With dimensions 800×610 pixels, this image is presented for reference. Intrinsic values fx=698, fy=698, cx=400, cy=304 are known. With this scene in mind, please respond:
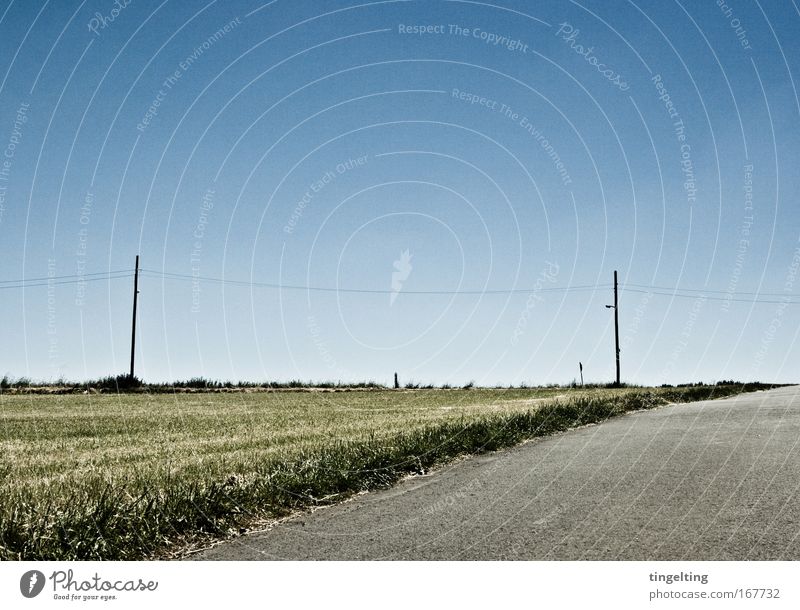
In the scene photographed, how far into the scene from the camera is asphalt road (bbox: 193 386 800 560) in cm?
471

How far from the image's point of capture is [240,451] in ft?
32.9

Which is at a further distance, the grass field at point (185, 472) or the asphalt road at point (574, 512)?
the grass field at point (185, 472)

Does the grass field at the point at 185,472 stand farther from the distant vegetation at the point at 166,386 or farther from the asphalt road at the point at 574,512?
the distant vegetation at the point at 166,386
